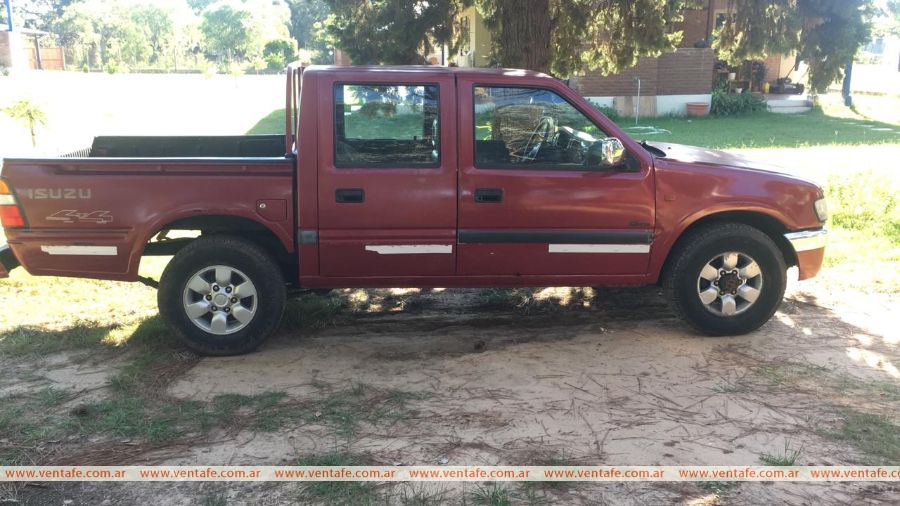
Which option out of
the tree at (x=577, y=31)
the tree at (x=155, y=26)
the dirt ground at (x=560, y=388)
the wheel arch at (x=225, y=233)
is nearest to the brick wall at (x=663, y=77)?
the tree at (x=577, y=31)

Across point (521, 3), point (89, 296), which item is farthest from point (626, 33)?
point (89, 296)

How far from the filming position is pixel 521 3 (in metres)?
8.88

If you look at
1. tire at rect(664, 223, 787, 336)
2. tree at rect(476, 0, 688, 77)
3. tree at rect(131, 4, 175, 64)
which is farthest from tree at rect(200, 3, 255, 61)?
tire at rect(664, 223, 787, 336)

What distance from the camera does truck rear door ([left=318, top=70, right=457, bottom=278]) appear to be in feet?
16.4

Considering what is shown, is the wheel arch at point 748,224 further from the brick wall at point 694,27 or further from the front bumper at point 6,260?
the brick wall at point 694,27

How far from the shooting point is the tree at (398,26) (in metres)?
10.8

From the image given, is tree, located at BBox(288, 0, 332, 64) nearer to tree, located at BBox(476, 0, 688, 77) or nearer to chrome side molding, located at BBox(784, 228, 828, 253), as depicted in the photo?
tree, located at BBox(476, 0, 688, 77)

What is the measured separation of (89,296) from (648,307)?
4.71 metres

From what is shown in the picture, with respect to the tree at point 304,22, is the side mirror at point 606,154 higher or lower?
lower

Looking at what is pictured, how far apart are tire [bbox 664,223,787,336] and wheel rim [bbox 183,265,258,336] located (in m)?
2.90

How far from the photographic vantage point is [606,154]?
5.06 meters

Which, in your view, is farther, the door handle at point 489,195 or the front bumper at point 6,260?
the front bumper at point 6,260

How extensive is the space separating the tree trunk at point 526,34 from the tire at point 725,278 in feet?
14.5

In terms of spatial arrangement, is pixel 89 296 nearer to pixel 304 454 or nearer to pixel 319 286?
pixel 319 286
